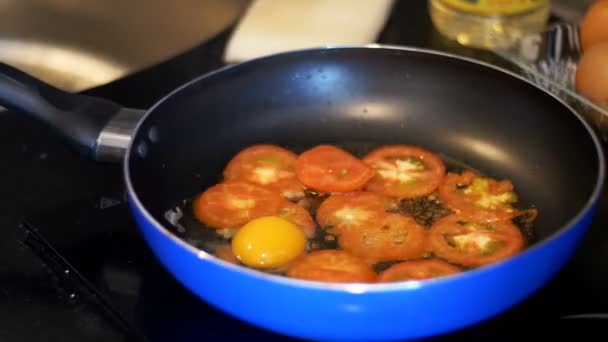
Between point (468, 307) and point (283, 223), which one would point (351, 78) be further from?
point (468, 307)

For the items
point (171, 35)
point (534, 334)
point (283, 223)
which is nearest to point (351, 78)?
point (283, 223)

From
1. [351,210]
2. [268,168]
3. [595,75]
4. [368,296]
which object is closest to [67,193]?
[268,168]

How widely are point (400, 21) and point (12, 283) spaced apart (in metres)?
0.81

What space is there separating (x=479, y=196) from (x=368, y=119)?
0.70 feet

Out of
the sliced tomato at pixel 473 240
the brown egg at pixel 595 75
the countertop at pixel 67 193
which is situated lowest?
the countertop at pixel 67 193

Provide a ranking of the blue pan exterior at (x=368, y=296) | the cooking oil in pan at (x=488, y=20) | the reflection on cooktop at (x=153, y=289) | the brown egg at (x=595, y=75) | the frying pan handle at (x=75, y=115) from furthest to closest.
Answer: the cooking oil in pan at (x=488, y=20), the brown egg at (x=595, y=75), the frying pan handle at (x=75, y=115), the reflection on cooktop at (x=153, y=289), the blue pan exterior at (x=368, y=296)

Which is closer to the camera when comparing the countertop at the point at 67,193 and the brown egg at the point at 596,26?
the countertop at the point at 67,193

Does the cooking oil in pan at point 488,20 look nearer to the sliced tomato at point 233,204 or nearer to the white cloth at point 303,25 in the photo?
the white cloth at point 303,25

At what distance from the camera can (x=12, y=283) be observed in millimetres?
804

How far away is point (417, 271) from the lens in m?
0.75

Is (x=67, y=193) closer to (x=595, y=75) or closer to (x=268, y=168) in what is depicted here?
(x=268, y=168)

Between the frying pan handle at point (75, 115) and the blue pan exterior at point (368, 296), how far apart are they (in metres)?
0.19

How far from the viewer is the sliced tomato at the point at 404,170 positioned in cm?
90

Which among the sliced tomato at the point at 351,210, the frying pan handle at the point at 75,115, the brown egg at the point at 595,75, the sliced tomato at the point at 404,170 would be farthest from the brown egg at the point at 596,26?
the frying pan handle at the point at 75,115
